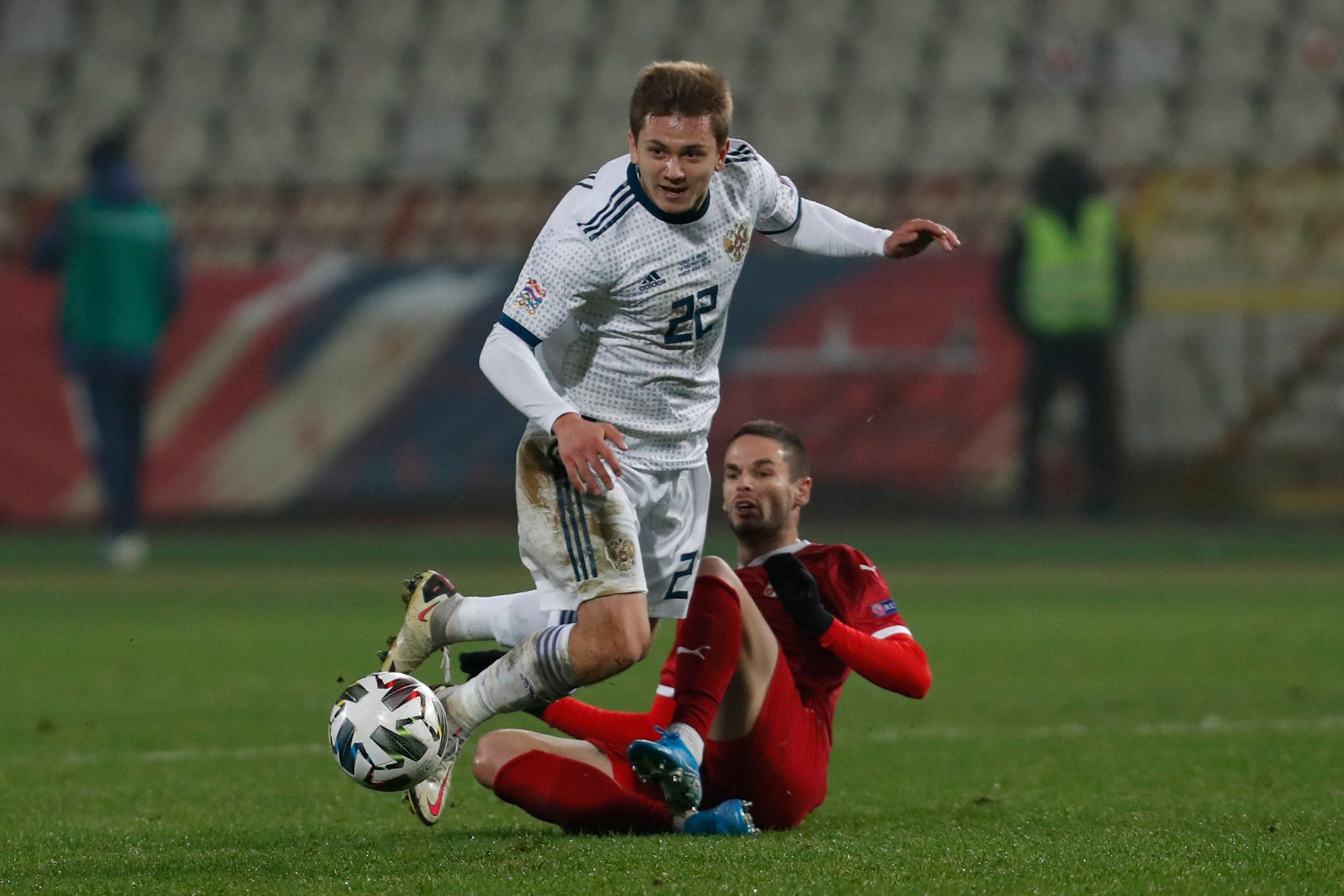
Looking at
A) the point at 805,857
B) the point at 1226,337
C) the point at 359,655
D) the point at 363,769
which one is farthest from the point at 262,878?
the point at 1226,337

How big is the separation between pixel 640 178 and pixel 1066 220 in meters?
13.3

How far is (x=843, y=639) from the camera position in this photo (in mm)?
4730

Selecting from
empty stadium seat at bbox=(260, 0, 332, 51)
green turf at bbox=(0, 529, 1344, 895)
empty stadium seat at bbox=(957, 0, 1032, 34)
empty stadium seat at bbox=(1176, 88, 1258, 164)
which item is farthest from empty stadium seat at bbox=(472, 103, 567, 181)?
green turf at bbox=(0, 529, 1344, 895)

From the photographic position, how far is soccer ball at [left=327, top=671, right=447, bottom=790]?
14.6 feet

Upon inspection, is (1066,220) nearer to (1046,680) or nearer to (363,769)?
(1046,680)

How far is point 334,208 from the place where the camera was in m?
19.7

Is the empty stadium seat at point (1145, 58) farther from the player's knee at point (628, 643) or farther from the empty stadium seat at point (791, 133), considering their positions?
the player's knee at point (628, 643)

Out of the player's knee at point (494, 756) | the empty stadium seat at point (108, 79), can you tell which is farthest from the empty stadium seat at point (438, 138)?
the player's knee at point (494, 756)

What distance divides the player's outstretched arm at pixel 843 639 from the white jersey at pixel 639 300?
43 cm

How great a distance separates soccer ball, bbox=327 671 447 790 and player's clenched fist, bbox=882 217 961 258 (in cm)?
182

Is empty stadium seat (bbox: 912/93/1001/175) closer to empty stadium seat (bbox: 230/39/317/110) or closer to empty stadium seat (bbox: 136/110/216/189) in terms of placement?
empty stadium seat (bbox: 230/39/317/110)

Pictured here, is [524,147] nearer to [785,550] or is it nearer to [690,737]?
[785,550]

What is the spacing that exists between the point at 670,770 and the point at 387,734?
2.29 feet

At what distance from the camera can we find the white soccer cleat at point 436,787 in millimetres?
4762
